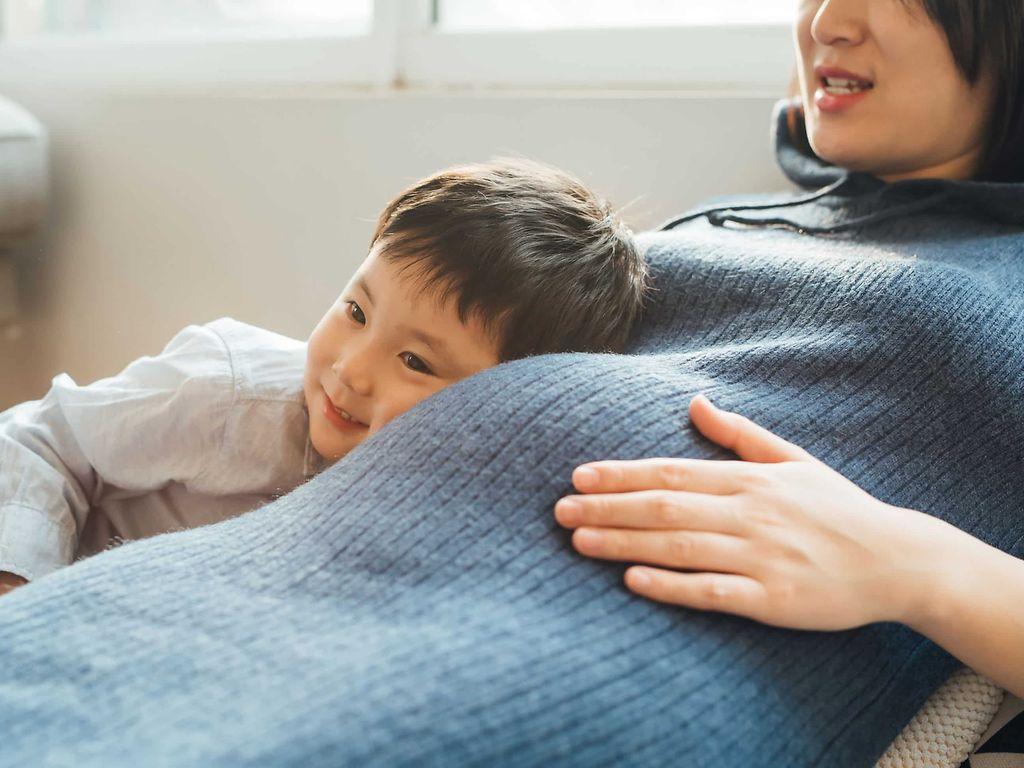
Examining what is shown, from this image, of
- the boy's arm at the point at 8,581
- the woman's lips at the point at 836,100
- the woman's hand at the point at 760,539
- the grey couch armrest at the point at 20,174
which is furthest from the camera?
the grey couch armrest at the point at 20,174

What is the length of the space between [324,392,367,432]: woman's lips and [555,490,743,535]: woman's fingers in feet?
1.07

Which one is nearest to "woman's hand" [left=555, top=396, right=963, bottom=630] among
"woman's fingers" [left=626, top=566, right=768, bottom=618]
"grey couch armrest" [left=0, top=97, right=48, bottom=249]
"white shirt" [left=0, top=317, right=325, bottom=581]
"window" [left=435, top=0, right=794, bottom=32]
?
"woman's fingers" [left=626, top=566, right=768, bottom=618]

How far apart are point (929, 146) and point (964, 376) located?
345mm

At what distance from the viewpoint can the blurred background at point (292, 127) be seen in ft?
4.59

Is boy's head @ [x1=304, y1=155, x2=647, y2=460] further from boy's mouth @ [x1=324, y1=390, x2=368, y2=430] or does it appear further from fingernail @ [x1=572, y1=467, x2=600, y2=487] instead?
fingernail @ [x1=572, y1=467, x2=600, y2=487]

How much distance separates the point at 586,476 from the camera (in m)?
0.64

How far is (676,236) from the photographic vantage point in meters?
1.00

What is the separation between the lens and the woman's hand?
61cm

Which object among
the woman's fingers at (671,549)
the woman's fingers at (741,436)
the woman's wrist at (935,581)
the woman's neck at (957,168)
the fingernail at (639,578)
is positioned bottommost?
the woman's wrist at (935,581)

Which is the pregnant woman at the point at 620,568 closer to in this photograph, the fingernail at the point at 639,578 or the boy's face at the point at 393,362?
the fingernail at the point at 639,578

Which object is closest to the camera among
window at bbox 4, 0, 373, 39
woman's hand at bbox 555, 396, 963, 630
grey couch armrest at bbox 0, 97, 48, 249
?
woman's hand at bbox 555, 396, 963, 630

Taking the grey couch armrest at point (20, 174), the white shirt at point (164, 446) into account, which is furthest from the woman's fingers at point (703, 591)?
the grey couch armrest at point (20, 174)

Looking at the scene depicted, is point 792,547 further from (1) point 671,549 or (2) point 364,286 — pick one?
(2) point 364,286

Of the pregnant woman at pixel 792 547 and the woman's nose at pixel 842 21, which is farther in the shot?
the woman's nose at pixel 842 21
